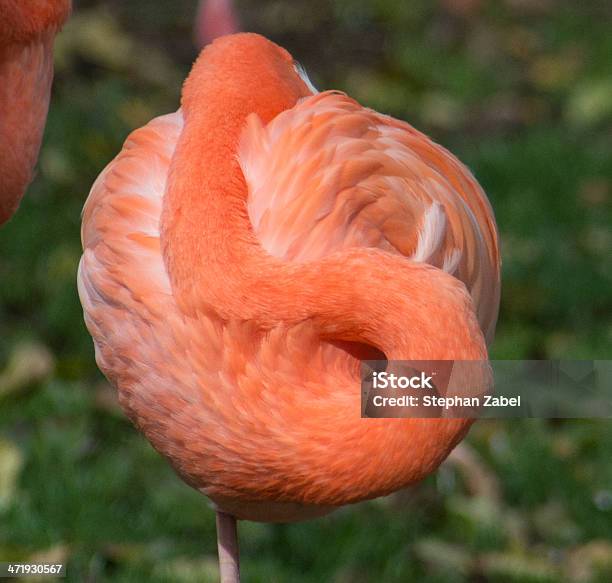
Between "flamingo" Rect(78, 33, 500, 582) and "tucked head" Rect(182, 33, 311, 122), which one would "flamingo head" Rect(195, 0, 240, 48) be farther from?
"tucked head" Rect(182, 33, 311, 122)

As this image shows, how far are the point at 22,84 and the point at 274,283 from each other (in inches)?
40.7

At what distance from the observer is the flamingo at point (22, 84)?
3.01 meters

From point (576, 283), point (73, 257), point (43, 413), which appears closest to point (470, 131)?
point (576, 283)

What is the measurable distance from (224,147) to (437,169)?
71cm

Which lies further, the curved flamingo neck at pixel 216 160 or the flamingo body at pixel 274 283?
the curved flamingo neck at pixel 216 160

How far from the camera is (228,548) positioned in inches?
127

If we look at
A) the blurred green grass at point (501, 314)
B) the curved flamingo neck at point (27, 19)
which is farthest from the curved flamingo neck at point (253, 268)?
the blurred green grass at point (501, 314)

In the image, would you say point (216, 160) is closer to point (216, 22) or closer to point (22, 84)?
point (22, 84)

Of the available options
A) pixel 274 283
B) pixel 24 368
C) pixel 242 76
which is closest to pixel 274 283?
pixel 274 283

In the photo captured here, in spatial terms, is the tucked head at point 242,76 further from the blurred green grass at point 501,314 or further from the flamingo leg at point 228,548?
the blurred green grass at point 501,314

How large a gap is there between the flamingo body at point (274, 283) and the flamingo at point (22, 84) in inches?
8.0

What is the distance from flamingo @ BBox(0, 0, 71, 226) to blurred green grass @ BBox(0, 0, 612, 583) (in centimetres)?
106

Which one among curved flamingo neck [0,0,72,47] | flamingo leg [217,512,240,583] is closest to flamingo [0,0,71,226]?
curved flamingo neck [0,0,72,47]

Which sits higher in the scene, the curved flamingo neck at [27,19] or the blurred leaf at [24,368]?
the curved flamingo neck at [27,19]
